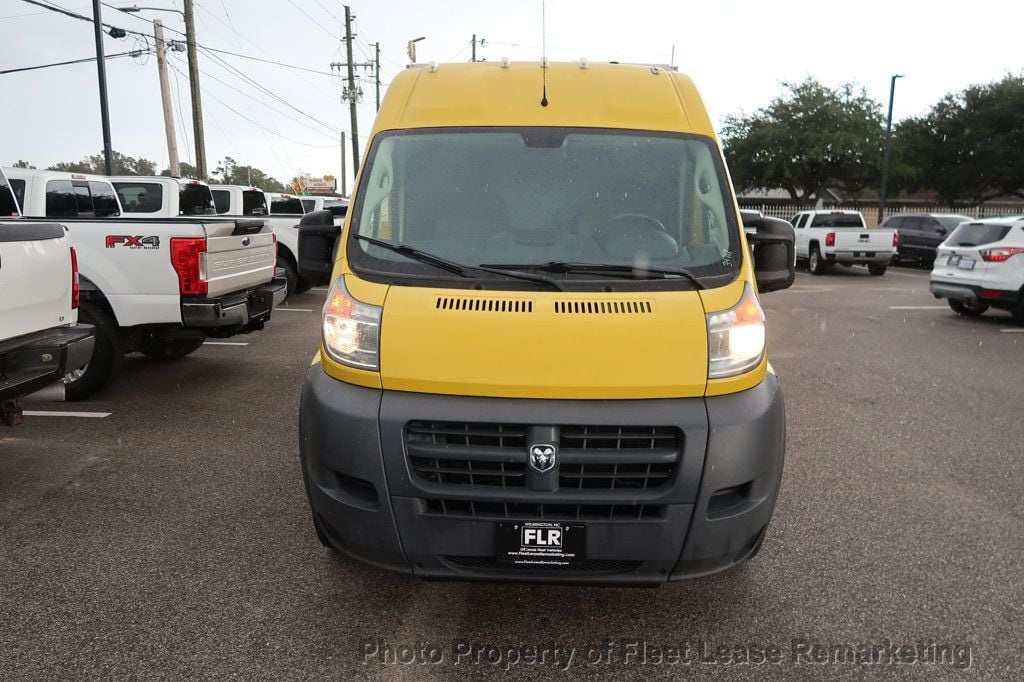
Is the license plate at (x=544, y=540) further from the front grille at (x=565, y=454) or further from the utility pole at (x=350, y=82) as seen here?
the utility pole at (x=350, y=82)

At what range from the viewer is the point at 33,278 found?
4617 millimetres

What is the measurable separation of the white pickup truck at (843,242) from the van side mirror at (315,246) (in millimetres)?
19295

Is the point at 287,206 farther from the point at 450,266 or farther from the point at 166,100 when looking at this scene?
the point at 450,266

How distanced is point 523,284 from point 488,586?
143 centimetres

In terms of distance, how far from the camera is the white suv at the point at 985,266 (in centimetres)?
1160

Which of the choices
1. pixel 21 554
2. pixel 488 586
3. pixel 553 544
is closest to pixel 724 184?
pixel 553 544

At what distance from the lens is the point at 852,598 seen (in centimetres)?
351

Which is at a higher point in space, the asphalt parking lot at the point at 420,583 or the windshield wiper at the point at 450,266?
→ the windshield wiper at the point at 450,266

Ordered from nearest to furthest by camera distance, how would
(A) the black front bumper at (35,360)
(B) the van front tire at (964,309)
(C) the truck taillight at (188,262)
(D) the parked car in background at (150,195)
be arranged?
(A) the black front bumper at (35,360)
(C) the truck taillight at (188,262)
(D) the parked car in background at (150,195)
(B) the van front tire at (964,309)

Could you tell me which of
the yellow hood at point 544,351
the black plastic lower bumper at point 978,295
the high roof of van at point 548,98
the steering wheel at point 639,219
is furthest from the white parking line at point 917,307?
the yellow hood at point 544,351

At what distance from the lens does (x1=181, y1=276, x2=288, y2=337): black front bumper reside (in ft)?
21.7

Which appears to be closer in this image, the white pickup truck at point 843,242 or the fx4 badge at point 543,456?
the fx4 badge at point 543,456

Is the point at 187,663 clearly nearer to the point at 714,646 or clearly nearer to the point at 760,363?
the point at 714,646

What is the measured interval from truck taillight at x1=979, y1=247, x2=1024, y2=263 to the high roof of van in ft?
32.0
